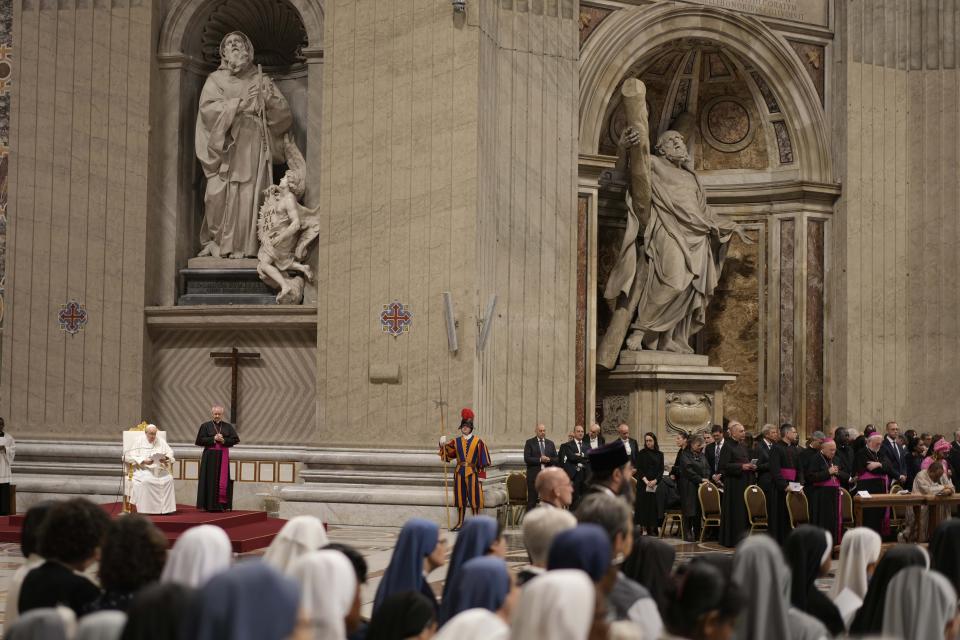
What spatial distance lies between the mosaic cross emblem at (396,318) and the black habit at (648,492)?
9.92 ft

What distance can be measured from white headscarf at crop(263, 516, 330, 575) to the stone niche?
33.0ft

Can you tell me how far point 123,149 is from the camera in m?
15.6

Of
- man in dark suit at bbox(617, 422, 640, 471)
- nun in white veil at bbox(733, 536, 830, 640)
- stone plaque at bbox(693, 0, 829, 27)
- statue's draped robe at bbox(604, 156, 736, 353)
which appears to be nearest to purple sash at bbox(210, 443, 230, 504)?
man in dark suit at bbox(617, 422, 640, 471)

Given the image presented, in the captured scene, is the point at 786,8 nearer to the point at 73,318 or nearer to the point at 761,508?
the point at 761,508

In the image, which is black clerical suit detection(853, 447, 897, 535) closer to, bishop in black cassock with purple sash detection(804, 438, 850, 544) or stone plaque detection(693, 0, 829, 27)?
bishop in black cassock with purple sash detection(804, 438, 850, 544)

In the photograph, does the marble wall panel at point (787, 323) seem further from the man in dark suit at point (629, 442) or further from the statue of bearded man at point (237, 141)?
the statue of bearded man at point (237, 141)

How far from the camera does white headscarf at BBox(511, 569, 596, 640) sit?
3.69 meters

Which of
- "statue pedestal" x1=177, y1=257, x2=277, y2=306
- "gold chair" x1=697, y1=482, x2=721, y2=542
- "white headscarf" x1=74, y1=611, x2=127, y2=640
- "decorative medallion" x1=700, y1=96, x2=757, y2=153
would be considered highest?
"decorative medallion" x1=700, y1=96, x2=757, y2=153

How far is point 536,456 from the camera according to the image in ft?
47.4

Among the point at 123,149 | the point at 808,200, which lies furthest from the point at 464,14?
the point at 808,200

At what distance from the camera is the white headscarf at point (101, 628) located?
3951mm

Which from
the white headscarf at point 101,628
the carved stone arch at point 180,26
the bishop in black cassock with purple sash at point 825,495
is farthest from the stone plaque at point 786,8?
the white headscarf at point 101,628

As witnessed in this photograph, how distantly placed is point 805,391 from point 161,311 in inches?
322

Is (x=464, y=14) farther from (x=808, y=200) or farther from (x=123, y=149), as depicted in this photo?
(x=808, y=200)
